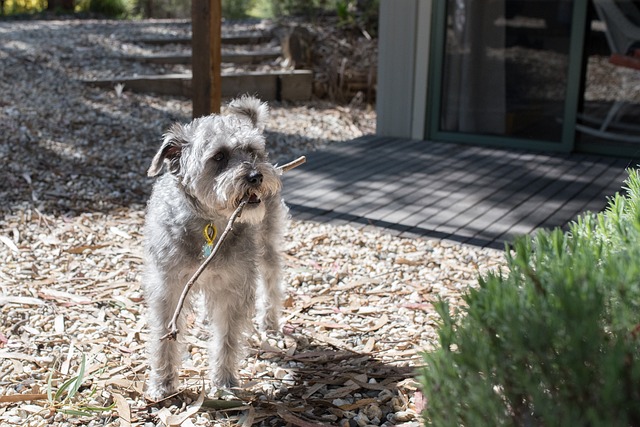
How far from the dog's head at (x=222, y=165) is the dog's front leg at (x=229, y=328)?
1.38 ft

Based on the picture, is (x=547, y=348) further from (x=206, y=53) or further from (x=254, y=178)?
(x=206, y=53)

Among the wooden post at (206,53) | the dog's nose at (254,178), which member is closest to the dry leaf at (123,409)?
the dog's nose at (254,178)

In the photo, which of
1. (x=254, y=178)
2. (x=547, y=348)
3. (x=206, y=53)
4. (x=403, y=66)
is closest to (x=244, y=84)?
(x=403, y=66)

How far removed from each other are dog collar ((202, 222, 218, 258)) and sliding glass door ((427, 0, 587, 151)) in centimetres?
649

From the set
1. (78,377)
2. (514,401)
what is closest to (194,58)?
(78,377)

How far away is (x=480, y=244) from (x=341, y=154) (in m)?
3.21

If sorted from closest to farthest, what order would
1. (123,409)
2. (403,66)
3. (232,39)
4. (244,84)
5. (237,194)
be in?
(237,194)
(123,409)
(403,66)
(244,84)
(232,39)

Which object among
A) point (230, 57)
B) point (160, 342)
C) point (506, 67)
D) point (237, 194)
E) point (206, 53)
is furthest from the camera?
point (230, 57)

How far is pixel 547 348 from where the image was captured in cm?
195

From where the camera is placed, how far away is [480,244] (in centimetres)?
589

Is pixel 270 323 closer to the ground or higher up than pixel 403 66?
closer to the ground

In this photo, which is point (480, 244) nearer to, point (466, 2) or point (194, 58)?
point (194, 58)

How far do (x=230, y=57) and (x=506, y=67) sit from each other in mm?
4364

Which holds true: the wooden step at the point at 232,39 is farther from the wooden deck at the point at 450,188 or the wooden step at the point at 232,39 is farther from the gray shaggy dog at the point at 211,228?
the gray shaggy dog at the point at 211,228
